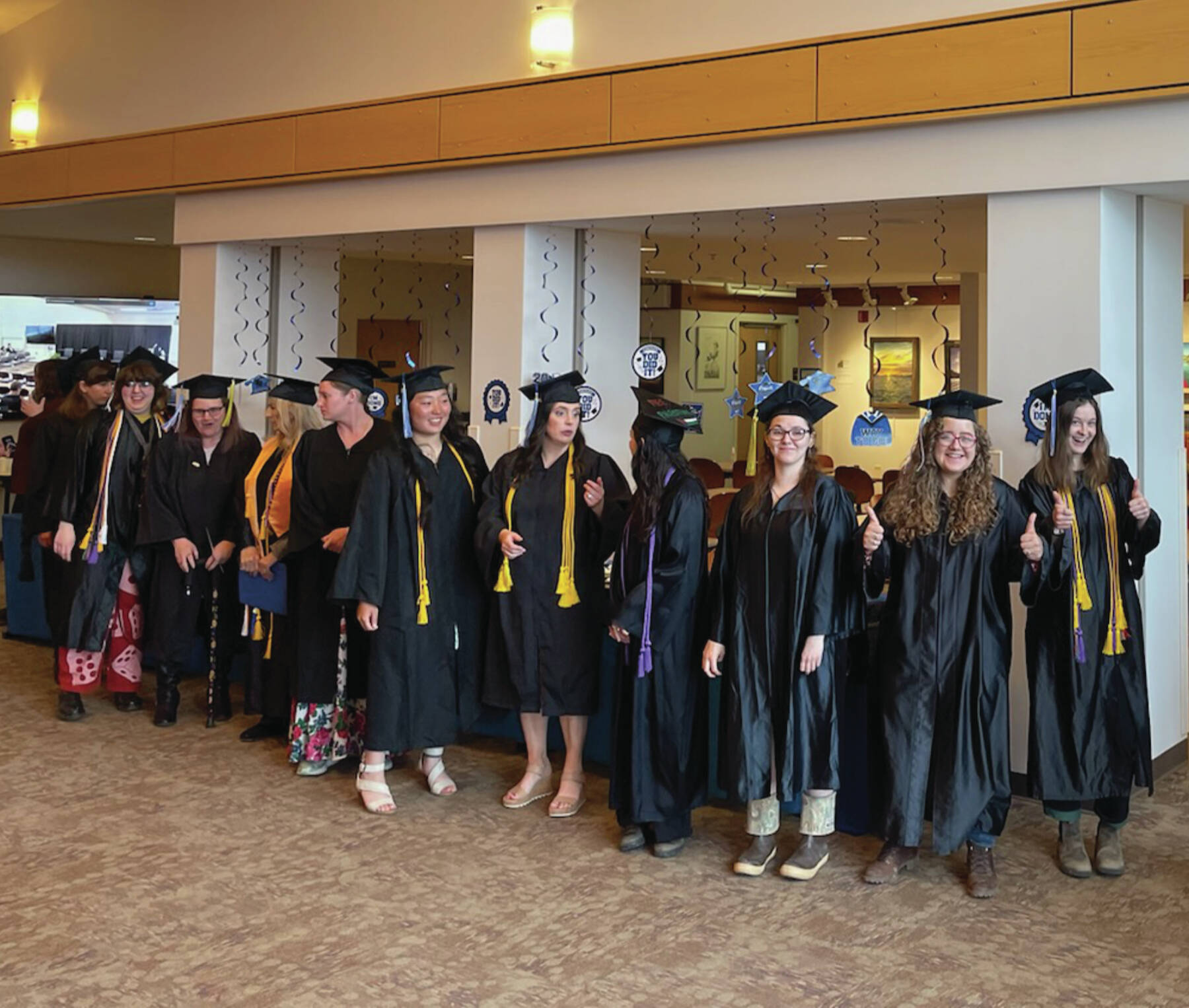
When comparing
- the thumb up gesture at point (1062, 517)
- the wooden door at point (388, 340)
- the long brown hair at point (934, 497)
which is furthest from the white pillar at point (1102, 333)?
the wooden door at point (388, 340)

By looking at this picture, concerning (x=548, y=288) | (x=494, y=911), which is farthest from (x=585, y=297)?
(x=494, y=911)

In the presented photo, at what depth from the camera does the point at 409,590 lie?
506 cm

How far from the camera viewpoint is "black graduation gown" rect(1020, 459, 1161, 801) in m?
4.45

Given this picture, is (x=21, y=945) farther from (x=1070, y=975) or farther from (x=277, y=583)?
(x=1070, y=975)

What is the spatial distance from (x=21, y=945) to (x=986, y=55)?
4.33m

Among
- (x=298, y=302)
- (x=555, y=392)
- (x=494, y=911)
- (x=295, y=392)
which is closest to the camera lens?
(x=494, y=911)

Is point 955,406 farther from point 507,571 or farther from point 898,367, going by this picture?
point 898,367

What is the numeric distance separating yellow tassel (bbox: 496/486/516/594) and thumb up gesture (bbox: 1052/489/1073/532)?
6.01ft

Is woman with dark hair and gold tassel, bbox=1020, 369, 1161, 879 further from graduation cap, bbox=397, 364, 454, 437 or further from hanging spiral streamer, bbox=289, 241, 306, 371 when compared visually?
hanging spiral streamer, bbox=289, 241, 306, 371

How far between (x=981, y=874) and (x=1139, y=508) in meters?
1.24

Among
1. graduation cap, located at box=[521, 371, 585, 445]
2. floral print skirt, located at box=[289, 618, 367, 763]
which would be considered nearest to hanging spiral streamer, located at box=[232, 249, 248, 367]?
floral print skirt, located at box=[289, 618, 367, 763]

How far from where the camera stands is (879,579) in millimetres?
4281

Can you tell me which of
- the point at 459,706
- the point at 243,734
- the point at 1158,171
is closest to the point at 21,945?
the point at 459,706

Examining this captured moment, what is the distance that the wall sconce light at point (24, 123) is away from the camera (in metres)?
9.92
